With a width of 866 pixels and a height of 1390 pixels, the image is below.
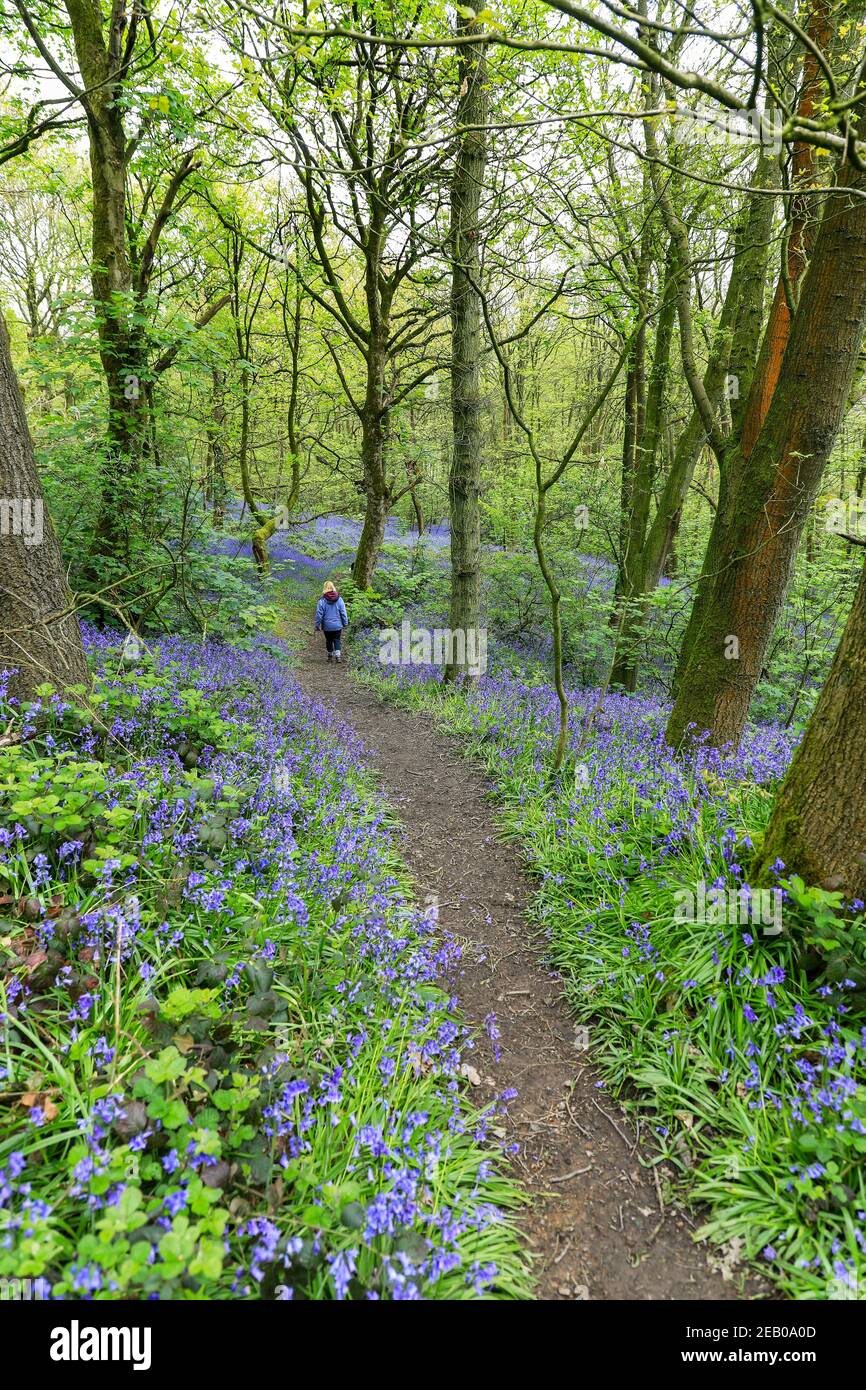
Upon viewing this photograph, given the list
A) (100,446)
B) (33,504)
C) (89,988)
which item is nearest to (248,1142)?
(89,988)

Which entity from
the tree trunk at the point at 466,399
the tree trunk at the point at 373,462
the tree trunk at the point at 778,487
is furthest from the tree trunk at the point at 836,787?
the tree trunk at the point at 373,462

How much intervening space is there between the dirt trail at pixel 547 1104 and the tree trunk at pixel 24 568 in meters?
2.89

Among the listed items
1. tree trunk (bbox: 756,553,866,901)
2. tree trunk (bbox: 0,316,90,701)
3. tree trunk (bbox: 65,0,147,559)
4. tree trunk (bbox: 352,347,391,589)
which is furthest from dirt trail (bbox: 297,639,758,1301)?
tree trunk (bbox: 352,347,391,589)

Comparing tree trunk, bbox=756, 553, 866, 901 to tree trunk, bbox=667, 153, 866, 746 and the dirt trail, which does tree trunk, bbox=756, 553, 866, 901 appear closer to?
the dirt trail

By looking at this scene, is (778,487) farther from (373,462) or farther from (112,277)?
(373,462)

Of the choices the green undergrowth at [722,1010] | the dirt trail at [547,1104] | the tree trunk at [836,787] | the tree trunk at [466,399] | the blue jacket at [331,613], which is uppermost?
the tree trunk at [466,399]

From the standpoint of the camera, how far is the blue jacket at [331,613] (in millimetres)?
11664

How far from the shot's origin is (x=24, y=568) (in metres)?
3.69

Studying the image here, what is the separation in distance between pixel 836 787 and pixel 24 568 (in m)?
4.63

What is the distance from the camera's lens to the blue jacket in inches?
459

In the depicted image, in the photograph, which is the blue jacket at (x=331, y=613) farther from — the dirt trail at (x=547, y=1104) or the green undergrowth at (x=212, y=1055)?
the green undergrowth at (x=212, y=1055)

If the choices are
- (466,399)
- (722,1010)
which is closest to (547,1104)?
(722,1010)

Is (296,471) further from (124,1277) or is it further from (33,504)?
(124,1277)

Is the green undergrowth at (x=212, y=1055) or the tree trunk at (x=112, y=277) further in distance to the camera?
the tree trunk at (x=112, y=277)
